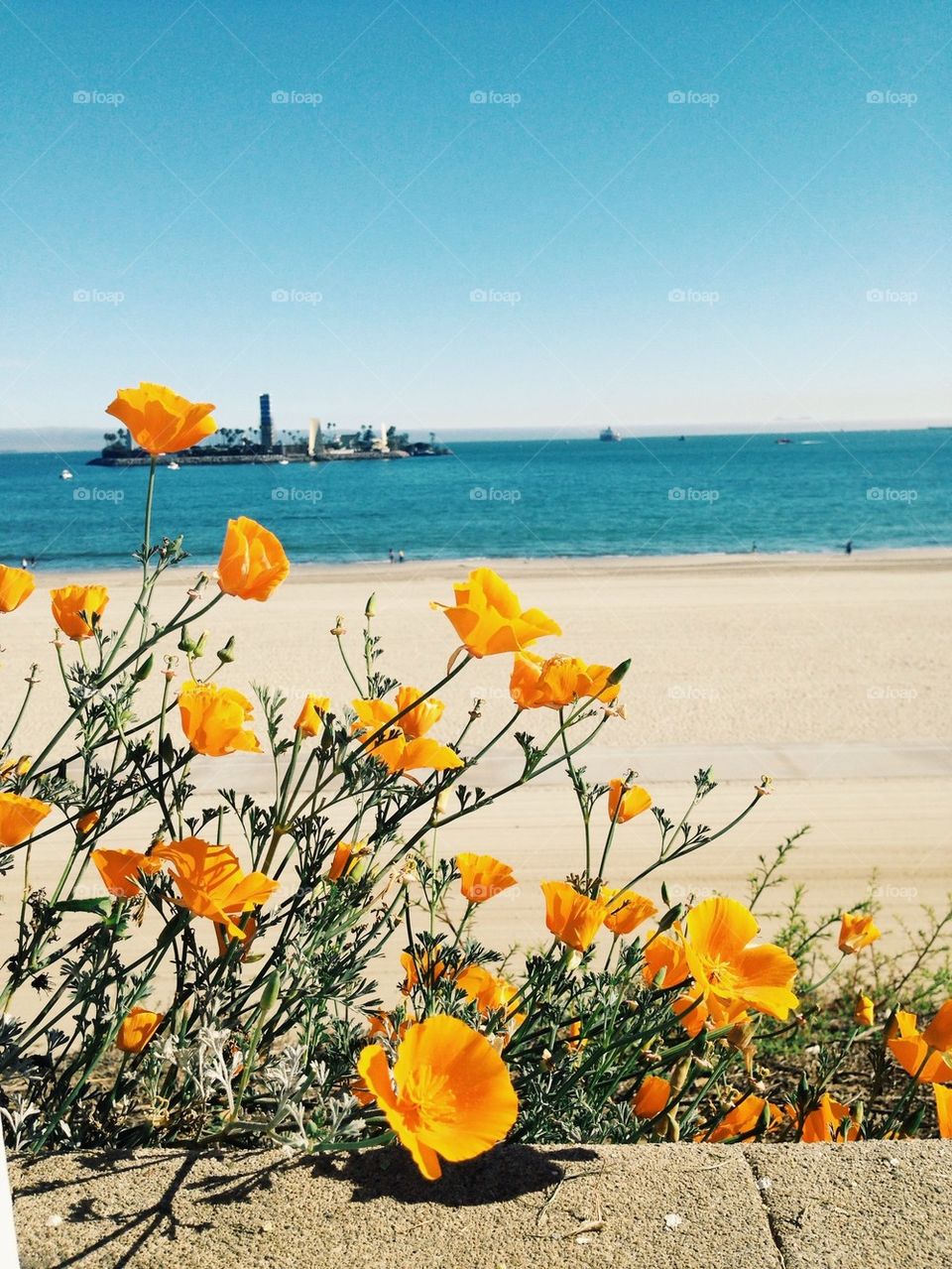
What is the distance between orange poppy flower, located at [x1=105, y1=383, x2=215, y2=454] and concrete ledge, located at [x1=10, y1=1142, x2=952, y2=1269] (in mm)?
991

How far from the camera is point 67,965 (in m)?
1.52

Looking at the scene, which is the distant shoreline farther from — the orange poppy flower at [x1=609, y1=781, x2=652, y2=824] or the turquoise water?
the orange poppy flower at [x1=609, y1=781, x2=652, y2=824]

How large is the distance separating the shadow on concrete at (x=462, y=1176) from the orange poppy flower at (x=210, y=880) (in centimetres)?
37

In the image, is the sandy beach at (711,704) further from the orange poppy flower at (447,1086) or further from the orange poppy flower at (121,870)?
the orange poppy flower at (447,1086)

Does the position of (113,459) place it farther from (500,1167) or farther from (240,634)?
(500,1167)

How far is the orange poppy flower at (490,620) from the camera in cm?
138

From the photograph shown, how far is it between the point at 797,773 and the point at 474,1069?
6266mm

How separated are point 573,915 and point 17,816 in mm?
798

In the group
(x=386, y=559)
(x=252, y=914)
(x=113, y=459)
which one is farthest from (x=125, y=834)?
(x=113, y=459)

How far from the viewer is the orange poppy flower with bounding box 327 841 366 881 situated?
147 cm

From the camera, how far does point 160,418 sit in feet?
4.88

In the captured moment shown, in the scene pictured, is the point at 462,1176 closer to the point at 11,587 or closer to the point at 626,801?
the point at 626,801

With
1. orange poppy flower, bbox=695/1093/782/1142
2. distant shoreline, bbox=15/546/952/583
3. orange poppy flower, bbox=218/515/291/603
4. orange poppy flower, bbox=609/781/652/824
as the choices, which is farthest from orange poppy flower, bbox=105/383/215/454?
distant shoreline, bbox=15/546/952/583

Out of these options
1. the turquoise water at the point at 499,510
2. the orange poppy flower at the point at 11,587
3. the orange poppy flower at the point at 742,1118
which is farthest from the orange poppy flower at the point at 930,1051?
the turquoise water at the point at 499,510
